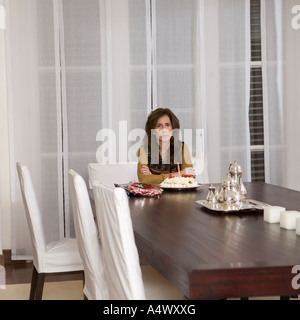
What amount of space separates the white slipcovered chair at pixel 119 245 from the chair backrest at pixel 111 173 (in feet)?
6.09

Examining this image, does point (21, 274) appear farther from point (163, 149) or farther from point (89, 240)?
point (89, 240)

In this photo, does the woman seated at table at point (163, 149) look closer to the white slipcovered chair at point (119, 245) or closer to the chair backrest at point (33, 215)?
the chair backrest at point (33, 215)

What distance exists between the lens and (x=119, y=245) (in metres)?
2.07

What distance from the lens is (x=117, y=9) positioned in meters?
4.75

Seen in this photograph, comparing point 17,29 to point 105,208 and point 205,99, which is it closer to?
point 205,99

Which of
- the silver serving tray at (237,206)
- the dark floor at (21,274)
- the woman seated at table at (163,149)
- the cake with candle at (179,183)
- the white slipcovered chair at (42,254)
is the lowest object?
the dark floor at (21,274)

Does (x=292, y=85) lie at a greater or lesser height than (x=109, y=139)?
greater

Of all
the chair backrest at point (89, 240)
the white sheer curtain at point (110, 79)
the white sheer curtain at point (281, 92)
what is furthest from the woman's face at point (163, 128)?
the chair backrest at point (89, 240)

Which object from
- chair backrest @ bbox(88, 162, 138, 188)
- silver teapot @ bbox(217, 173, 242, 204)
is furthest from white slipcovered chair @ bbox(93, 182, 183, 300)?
chair backrest @ bbox(88, 162, 138, 188)

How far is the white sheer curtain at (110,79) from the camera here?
4719mm

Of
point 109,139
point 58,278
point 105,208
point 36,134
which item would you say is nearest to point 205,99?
point 109,139

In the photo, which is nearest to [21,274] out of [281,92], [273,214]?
[281,92]

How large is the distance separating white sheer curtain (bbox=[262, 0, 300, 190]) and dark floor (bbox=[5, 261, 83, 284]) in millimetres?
1775
